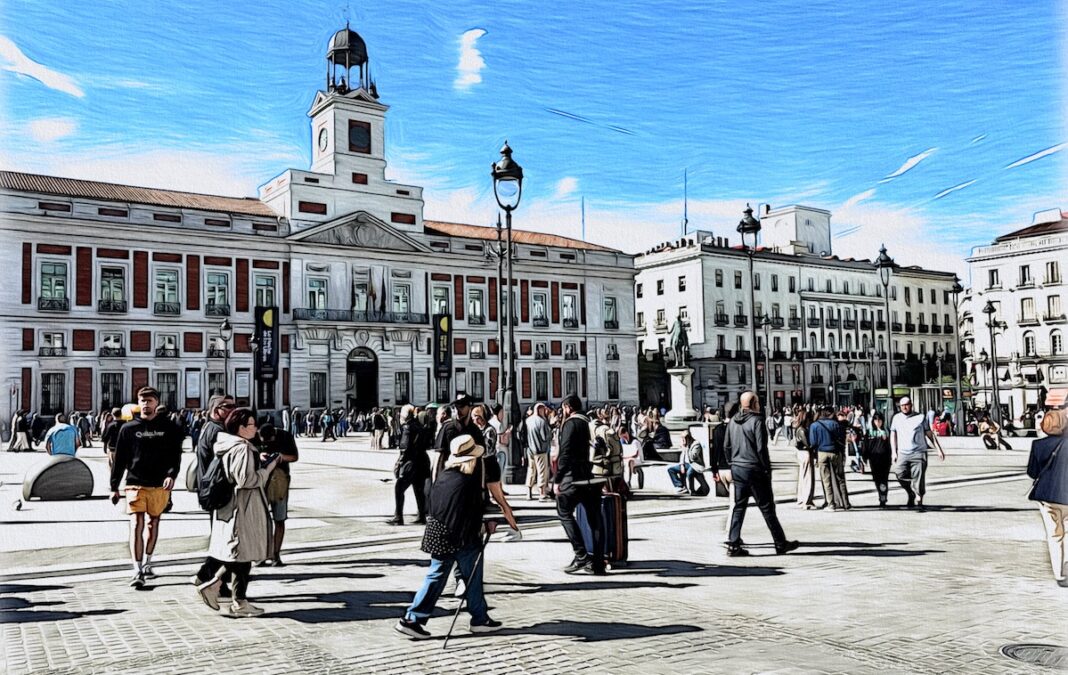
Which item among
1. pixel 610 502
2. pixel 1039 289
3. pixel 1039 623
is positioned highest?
pixel 1039 289

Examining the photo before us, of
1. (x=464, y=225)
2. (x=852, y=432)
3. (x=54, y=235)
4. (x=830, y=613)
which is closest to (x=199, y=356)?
(x=54, y=235)

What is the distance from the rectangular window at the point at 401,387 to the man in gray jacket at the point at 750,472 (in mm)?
46226

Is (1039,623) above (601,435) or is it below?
below

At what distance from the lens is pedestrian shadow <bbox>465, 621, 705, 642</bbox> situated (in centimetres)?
618

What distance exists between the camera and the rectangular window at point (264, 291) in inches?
1997

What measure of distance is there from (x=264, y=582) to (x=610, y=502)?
3.21 meters

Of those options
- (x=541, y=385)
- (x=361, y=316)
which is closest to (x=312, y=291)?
(x=361, y=316)

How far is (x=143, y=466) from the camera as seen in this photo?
793 cm

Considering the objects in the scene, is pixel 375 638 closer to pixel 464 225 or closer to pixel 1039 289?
pixel 1039 289

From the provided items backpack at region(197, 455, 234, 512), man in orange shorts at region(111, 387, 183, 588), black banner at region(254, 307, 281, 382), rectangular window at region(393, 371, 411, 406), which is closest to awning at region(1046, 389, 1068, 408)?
backpack at region(197, 455, 234, 512)

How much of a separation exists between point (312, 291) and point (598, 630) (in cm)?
4786

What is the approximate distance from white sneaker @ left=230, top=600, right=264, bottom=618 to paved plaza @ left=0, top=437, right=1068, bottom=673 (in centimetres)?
11

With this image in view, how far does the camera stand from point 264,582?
8.15 metres

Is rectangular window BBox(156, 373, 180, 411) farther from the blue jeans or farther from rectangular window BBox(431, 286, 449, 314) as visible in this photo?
the blue jeans
